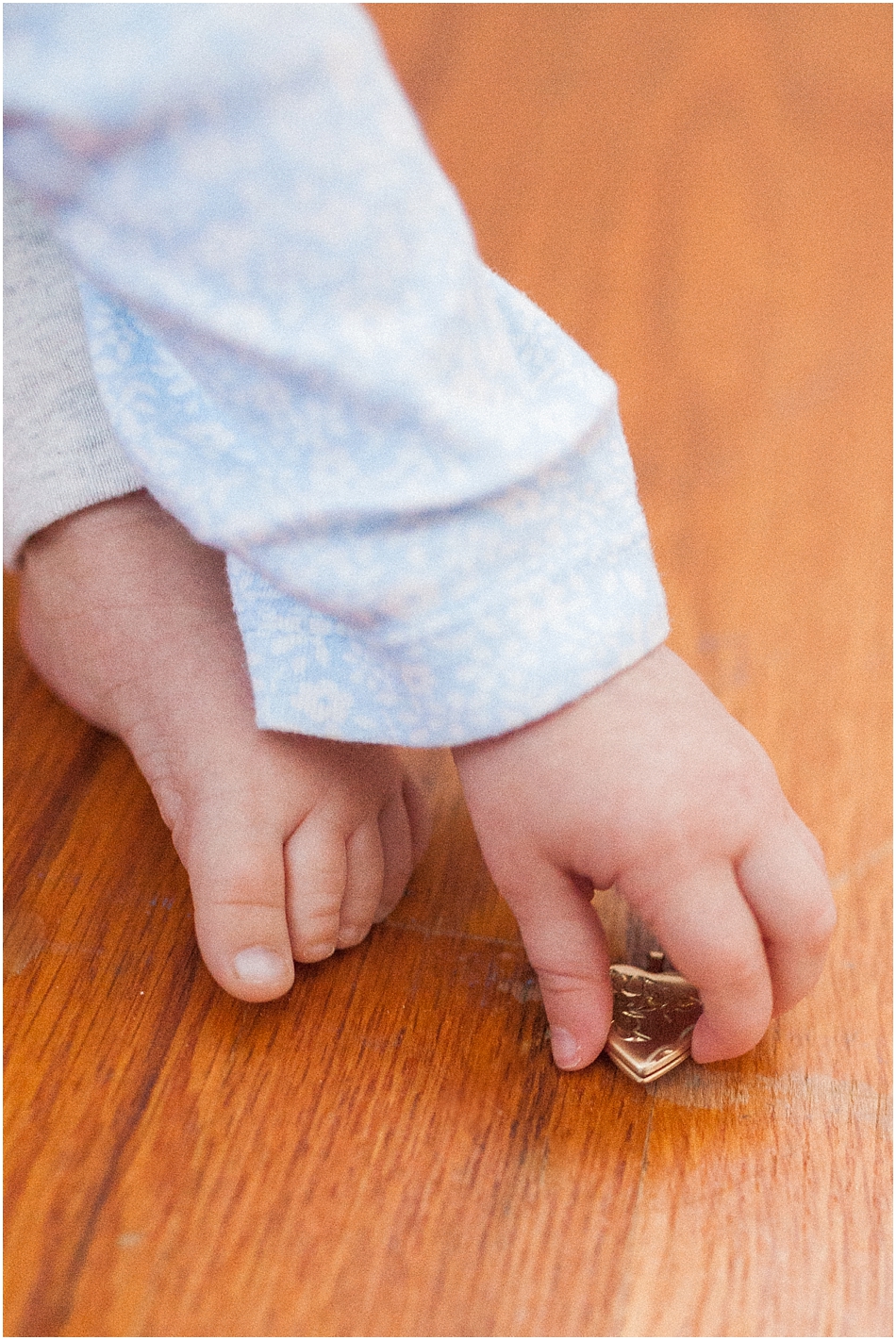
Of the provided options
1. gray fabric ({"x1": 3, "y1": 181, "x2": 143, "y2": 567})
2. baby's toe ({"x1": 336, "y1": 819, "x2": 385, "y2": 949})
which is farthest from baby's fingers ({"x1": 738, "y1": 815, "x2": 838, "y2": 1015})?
gray fabric ({"x1": 3, "y1": 181, "x2": 143, "y2": 567})

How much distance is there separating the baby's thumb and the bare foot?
7 cm

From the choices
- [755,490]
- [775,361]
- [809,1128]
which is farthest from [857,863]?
[775,361]

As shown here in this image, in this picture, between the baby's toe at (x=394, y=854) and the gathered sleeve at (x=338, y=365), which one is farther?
the baby's toe at (x=394, y=854)

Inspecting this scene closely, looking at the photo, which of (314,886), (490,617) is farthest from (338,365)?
(314,886)

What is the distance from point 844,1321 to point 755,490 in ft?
1.32

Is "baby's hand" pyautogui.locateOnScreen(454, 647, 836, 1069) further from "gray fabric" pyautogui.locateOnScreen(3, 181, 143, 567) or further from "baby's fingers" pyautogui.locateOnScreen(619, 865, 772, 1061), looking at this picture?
"gray fabric" pyautogui.locateOnScreen(3, 181, 143, 567)

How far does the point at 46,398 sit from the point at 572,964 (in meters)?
0.30

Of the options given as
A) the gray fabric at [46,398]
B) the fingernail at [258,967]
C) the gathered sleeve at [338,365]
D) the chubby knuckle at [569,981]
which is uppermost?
the gathered sleeve at [338,365]

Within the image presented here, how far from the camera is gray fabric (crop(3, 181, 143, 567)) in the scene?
0.50 m

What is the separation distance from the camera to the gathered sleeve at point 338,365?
33 centimetres

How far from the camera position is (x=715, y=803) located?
0.39 metres

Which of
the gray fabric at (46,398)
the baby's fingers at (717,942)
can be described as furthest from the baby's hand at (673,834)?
the gray fabric at (46,398)

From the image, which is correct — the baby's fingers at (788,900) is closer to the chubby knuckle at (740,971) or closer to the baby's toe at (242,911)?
the chubby knuckle at (740,971)

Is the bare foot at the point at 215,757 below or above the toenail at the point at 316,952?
above
